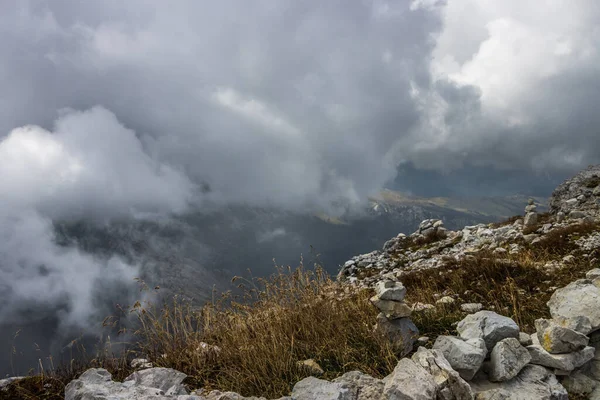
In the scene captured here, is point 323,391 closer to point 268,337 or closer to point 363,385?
point 363,385

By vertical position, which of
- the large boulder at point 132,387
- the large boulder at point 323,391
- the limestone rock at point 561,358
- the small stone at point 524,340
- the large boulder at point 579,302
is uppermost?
the large boulder at point 579,302

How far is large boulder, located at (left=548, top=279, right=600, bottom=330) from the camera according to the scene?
6.50 metres

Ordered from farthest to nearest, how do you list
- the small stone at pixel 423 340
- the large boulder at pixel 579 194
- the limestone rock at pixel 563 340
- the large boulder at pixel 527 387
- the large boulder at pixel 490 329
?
the large boulder at pixel 579 194, the small stone at pixel 423 340, the large boulder at pixel 490 329, the limestone rock at pixel 563 340, the large boulder at pixel 527 387

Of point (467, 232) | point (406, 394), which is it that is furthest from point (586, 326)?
point (467, 232)

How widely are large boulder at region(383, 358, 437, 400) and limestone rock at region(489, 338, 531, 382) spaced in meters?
1.34

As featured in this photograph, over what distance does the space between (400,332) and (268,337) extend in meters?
2.61

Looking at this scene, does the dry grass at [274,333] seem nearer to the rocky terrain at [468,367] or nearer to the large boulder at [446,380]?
the rocky terrain at [468,367]

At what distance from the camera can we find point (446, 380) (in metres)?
4.80

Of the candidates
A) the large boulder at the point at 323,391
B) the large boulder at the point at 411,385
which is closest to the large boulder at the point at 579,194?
the large boulder at the point at 411,385

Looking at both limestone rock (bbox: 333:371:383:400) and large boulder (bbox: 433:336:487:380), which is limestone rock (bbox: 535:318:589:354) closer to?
large boulder (bbox: 433:336:487:380)

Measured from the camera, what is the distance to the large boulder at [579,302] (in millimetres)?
6496

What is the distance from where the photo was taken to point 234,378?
6039 mm

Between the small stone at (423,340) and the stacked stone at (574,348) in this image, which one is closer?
the stacked stone at (574,348)

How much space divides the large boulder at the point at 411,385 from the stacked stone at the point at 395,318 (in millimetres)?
1655
